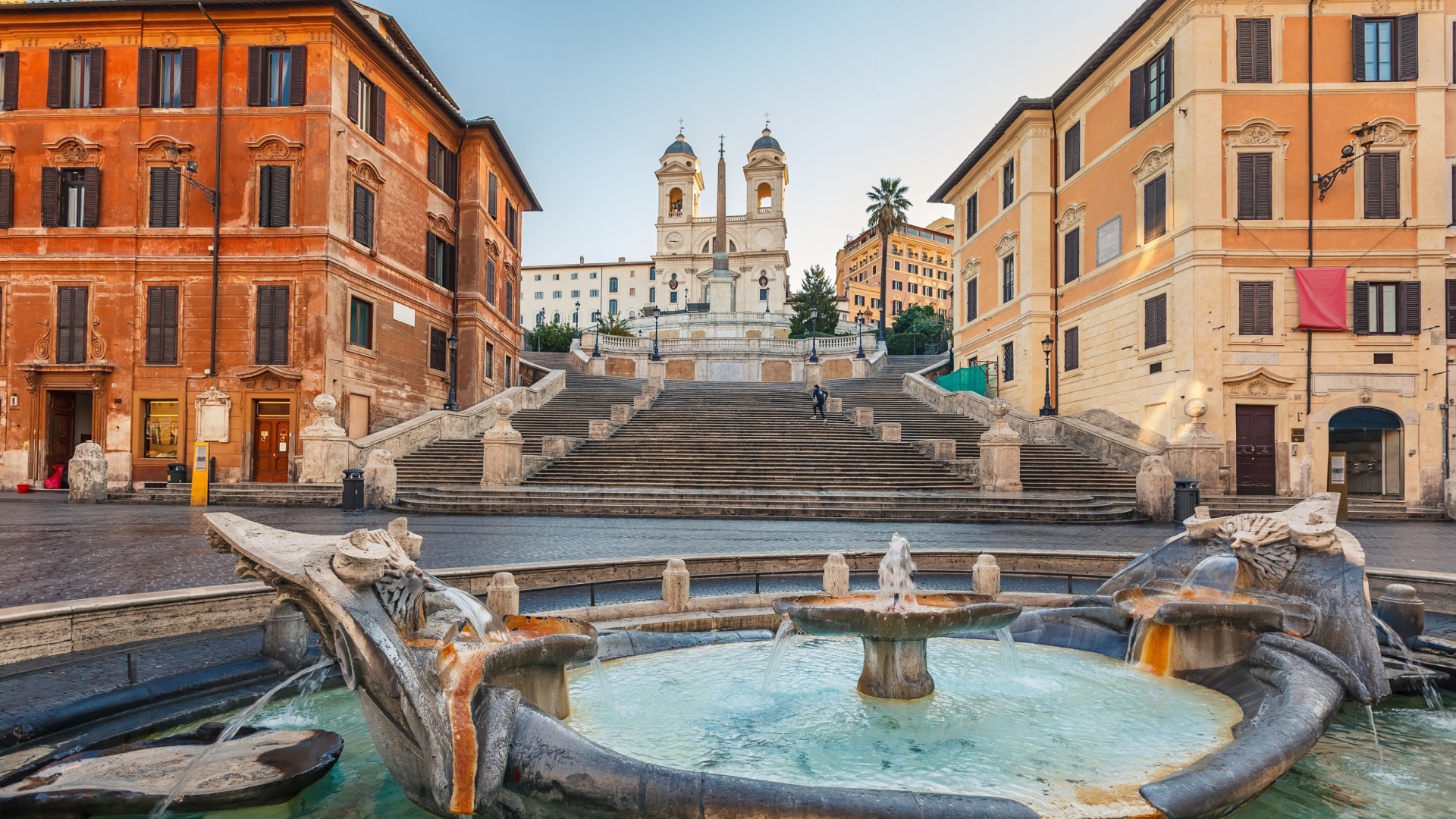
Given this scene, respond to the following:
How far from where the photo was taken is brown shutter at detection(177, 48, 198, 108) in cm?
2408

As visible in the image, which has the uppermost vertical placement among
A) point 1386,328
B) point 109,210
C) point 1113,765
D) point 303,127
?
point 303,127

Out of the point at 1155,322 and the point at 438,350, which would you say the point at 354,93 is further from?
the point at 1155,322

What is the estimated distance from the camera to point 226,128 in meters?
24.0

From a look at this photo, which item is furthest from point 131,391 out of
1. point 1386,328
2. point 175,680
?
point 1386,328

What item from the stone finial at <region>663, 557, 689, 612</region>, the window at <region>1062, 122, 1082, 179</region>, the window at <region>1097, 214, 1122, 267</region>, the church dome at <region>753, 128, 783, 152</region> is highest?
the church dome at <region>753, 128, 783, 152</region>

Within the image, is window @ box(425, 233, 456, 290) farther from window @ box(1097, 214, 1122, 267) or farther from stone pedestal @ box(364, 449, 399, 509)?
window @ box(1097, 214, 1122, 267)

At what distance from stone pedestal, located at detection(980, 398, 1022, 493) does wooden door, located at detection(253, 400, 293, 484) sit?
20.3 metres

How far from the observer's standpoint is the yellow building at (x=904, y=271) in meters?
109

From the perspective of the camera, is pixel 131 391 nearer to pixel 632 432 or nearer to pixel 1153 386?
pixel 632 432

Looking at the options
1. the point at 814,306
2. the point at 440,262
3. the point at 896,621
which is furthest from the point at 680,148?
the point at 896,621

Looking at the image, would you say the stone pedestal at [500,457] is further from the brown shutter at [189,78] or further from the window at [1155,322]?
the window at [1155,322]

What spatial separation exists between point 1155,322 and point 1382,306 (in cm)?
553

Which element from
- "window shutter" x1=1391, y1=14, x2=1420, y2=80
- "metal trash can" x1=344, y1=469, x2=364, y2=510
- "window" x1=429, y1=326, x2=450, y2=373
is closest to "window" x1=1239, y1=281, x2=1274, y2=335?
"window shutter" x1=1391, y1=14, x2=1420, y2=80

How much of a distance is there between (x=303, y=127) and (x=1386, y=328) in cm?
3199
